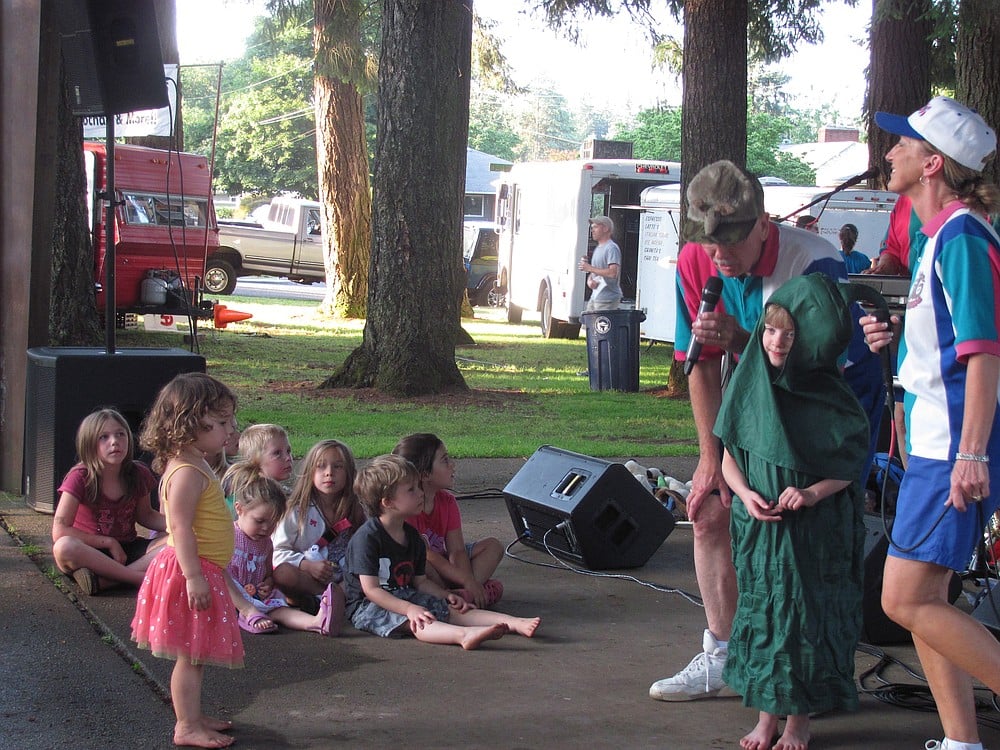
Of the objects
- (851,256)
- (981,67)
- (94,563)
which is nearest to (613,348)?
(851,256)

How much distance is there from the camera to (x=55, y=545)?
5.59m

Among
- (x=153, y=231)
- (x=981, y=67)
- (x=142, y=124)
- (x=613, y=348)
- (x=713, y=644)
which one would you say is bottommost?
(x=713, y=644)

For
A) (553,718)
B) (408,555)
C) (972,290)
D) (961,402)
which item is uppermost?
(972,290)

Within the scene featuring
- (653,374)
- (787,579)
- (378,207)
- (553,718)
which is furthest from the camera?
(653,374)

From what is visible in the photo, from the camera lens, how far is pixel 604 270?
1512 centimetres

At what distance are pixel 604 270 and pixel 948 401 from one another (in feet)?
38.4

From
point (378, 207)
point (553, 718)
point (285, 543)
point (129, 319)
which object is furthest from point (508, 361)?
point (553, 718)

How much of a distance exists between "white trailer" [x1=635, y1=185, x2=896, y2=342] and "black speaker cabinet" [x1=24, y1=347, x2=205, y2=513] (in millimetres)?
11550

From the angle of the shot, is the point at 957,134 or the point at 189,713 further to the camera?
the point at 189,713

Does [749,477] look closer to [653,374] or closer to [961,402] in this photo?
[961,402]

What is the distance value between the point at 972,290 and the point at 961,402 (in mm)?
311

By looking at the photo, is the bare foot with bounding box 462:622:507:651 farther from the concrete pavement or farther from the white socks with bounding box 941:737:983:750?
the white socks with bounding box 941:737:983:750

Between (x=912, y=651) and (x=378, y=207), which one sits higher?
(x=378, y=207)

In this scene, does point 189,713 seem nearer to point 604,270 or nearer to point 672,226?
point 604,270
